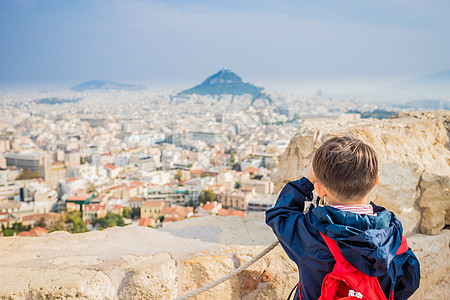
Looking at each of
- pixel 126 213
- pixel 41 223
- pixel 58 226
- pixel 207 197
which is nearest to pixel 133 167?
pixel 207 197

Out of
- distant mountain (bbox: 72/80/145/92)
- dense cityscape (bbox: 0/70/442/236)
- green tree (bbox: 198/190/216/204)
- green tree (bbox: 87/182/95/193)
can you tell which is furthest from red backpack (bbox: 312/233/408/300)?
distant mountain (bbox: 72/80/145/92)

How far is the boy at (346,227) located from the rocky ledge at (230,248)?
39 cm

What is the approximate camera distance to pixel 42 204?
40.7ft

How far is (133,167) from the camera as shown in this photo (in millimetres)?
18734

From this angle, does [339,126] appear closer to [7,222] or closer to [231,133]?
[7,222]

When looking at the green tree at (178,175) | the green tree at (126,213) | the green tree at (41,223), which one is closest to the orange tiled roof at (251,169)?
the green tree at (178,175)

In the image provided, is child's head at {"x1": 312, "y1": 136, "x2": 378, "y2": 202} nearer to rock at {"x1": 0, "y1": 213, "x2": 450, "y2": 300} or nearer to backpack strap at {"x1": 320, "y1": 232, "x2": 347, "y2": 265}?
backpack strap at {"x1": 320, "y1": 232, "x2": 347, "y2": 265}

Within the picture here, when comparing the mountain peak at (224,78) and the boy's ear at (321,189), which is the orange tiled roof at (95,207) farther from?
the mountain peak at (224,78)

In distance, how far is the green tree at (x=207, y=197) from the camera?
39.7 ft

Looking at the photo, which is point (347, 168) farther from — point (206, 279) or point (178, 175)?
point (178, 175)

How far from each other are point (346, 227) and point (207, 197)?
38.5ft

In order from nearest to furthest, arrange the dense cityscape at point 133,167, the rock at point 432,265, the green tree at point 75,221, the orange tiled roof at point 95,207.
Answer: the rock at point 432,265, the green tree at point 75,221, the dense cityscape at point 133,167, the orange tiled roof at point 95,207

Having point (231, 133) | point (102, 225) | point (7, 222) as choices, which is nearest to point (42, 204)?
point (7, 222)

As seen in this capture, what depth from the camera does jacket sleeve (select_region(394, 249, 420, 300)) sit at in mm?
634
